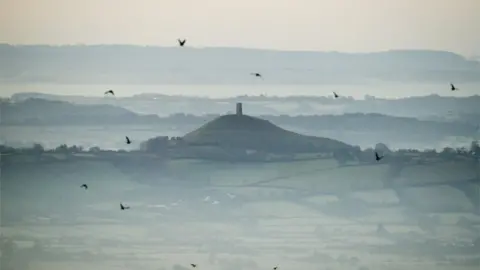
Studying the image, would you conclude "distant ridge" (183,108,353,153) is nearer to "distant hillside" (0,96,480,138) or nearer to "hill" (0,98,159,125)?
"distant hillside" (0,96,480,138)

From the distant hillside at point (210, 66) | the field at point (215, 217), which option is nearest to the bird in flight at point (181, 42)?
the distant hillside at point (210, 66)

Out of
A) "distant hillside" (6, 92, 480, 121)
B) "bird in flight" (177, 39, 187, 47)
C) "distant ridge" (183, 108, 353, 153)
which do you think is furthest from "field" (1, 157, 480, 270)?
"bird in flight" (177, 39, 187, 47)

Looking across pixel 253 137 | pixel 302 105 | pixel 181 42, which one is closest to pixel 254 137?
pixel 253 137

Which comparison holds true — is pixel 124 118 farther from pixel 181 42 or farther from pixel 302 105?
pixel 302 105

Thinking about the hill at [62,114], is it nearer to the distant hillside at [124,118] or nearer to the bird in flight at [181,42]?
the distant hillside at [124,118]

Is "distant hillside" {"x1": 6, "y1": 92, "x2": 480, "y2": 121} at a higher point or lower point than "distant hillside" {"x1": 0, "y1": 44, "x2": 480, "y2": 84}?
lower
